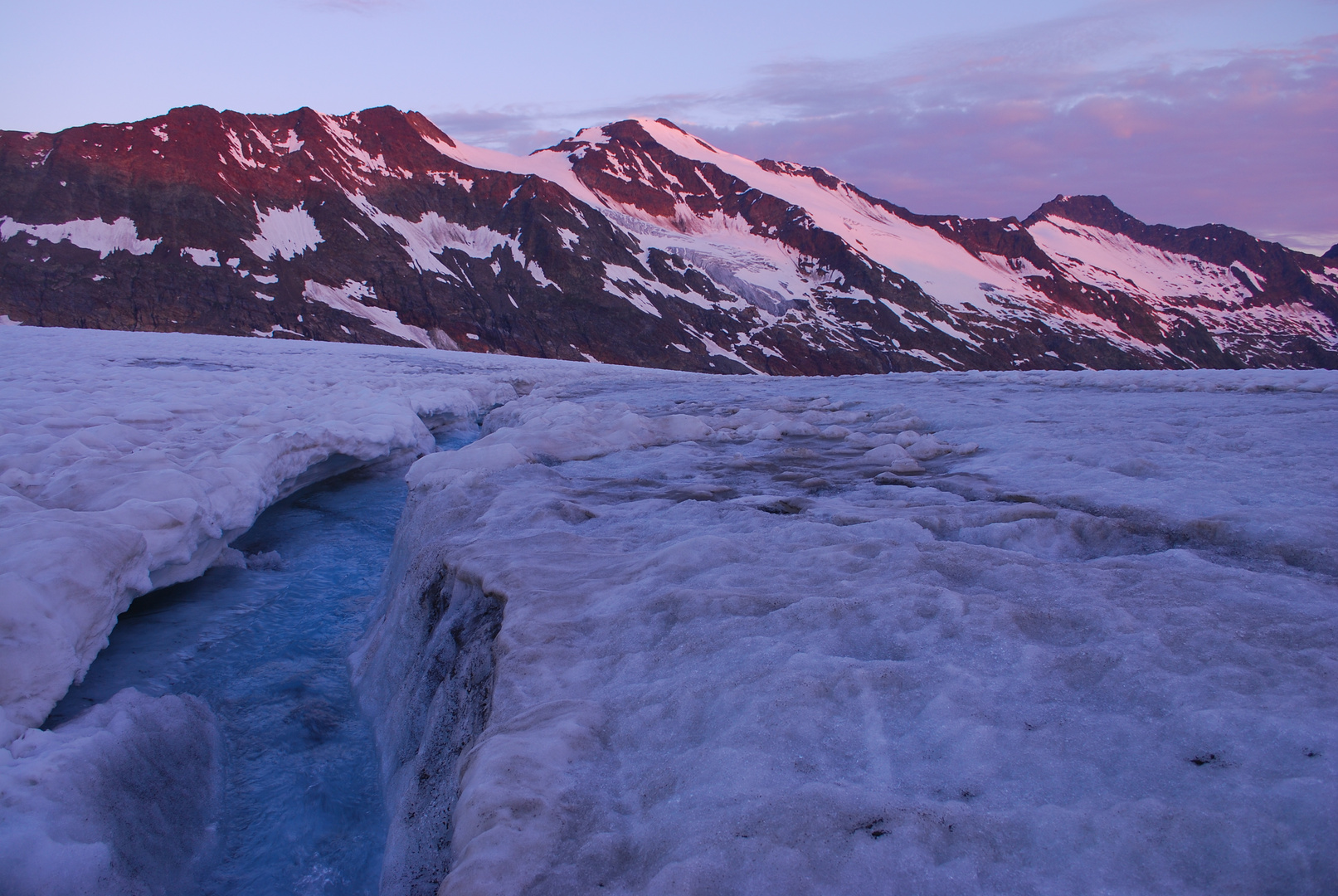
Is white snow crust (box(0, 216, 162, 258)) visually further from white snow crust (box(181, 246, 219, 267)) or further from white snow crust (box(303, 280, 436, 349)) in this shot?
white snow crust (box(303, 280, 436, 349))

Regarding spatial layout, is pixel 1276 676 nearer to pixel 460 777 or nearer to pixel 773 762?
pixel 773 762

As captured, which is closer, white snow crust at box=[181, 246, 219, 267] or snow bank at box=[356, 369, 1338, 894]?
snow bank at box=[356, 369, 1338, 894]

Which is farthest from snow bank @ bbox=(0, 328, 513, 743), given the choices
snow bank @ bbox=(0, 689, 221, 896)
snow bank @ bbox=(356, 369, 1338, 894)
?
snow bank @ bbox=(356, 369, 1338, 894)

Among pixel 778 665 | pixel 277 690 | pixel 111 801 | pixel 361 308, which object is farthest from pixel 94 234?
pixel 778 665

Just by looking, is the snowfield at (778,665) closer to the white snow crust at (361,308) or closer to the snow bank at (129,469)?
the snow bank at (129,469)

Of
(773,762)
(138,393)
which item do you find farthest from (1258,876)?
(138,393)

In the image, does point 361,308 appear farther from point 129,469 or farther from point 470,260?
point 129,469

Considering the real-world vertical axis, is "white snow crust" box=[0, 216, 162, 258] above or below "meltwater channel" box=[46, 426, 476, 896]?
above
